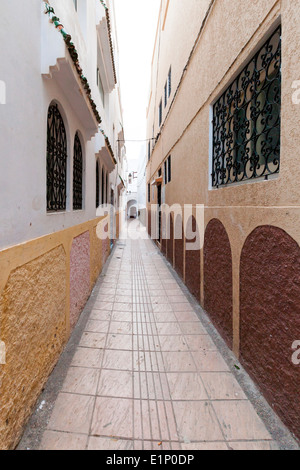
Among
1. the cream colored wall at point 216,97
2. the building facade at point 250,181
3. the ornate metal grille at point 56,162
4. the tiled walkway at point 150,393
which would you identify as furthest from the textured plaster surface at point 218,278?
the ornate metal grille at point 56,162

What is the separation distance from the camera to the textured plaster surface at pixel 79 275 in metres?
3.69

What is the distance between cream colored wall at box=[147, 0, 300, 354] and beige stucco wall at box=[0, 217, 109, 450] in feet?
6.68

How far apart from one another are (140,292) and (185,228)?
1.70 meters

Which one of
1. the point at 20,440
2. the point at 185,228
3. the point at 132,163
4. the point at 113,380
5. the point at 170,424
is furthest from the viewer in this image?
the point at 132,163

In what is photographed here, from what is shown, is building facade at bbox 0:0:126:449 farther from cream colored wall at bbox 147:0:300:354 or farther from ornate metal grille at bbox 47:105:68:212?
cream colored wall at bbox 147:0:300:354

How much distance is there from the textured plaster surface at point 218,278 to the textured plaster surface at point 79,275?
2.01m

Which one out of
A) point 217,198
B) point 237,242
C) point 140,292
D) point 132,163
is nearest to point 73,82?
point 217,198

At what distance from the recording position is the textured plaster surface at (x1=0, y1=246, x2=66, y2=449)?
1.79 meters

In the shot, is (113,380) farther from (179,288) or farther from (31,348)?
(179,288)

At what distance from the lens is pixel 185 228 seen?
232 inches

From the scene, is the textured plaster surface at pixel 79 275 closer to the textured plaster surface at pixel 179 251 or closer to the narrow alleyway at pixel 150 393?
the narrow alleyway at pixel 150 393

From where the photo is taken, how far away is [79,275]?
4.16 meters

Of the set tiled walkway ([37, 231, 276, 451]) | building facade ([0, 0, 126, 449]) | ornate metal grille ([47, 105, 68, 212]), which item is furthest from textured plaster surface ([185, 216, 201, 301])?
ornate metal grille ([47, 105, 68, 212])

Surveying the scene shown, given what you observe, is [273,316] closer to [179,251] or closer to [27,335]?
[27,335]
